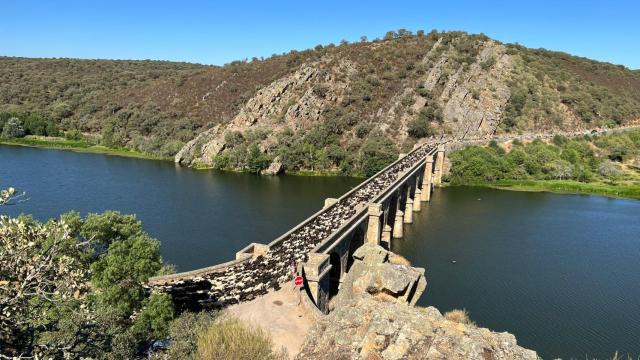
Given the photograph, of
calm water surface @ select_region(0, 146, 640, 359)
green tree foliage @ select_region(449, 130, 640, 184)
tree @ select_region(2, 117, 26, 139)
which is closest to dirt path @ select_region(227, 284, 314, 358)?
calm water surface @ select_region(0, 146, 640, 359)

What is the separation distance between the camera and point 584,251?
141 ft

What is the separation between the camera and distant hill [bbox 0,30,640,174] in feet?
286

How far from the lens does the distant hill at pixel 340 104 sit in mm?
87125

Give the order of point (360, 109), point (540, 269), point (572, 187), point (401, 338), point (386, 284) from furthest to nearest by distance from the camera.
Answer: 1. point (360, 109)
2. point (572, 187)
3. point (540, 269)
4. point (386, 284)
5. point (401, 338)

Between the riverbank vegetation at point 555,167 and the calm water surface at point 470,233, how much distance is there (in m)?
5.31

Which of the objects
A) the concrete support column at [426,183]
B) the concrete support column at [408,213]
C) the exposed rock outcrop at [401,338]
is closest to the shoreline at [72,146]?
the concrete support column at [426,183]

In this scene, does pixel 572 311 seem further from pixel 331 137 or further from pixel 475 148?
pixel 331 137

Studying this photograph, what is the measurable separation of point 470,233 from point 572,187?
119 feet

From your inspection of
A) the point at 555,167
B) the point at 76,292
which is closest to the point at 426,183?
the point at 555,167

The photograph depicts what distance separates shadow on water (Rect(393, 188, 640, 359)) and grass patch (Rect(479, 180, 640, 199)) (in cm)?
892

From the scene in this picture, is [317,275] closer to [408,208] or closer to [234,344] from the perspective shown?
[234,344]

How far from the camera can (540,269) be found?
38188 mm

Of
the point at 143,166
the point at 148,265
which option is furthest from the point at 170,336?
the point at 143,166

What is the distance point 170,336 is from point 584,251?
3883cm
